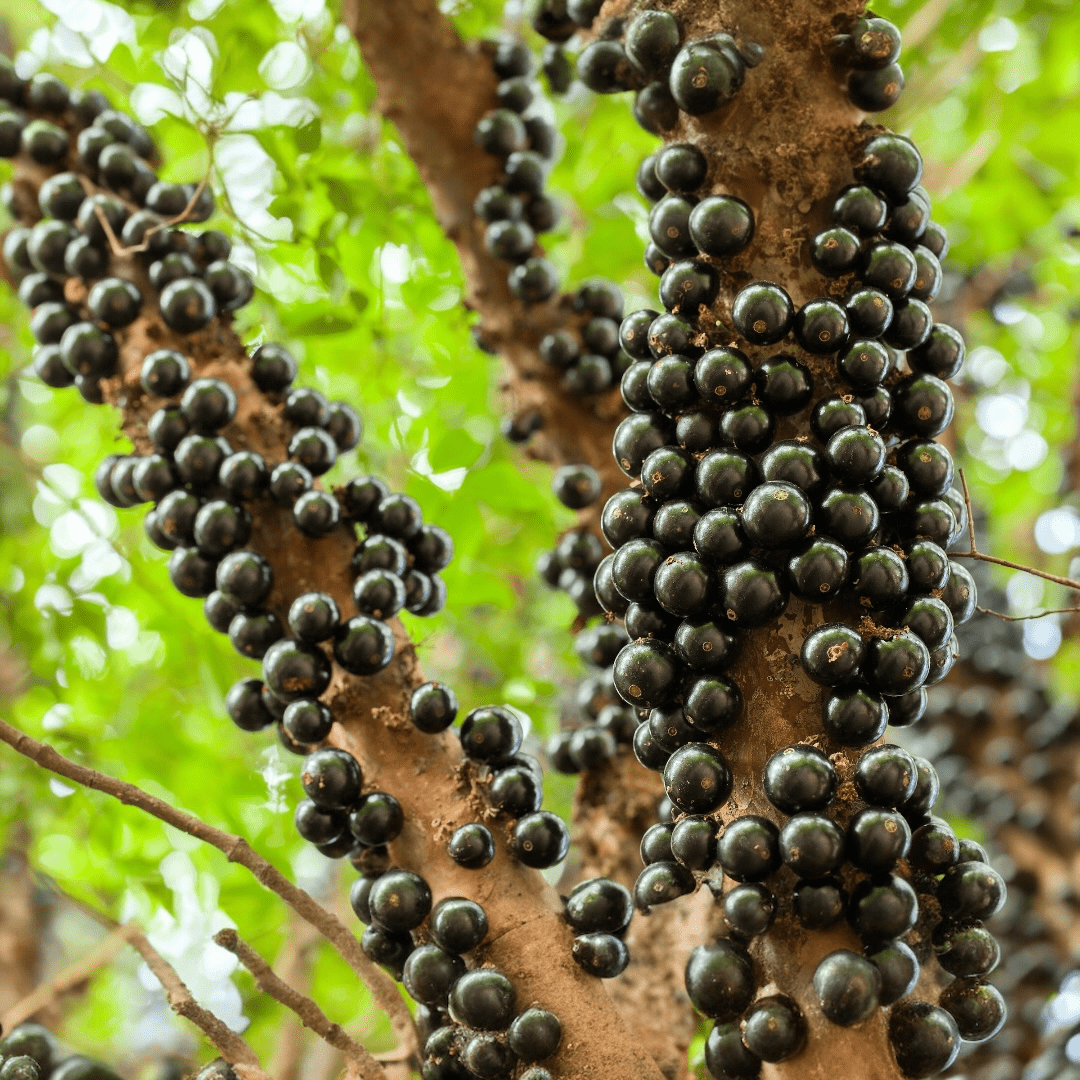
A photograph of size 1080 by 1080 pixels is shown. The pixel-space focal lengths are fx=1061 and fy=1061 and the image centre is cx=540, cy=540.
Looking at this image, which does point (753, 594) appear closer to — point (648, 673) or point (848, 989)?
point (648, 673)

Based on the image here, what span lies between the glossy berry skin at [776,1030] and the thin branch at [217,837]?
21.8 inches

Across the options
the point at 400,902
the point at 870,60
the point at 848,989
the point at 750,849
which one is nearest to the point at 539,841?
the point at 400,902

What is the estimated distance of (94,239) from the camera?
2.10m

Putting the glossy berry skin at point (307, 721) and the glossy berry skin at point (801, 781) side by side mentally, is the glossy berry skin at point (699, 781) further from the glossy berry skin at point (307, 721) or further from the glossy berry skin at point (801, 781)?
the glossy berry skin at point (307, 721)

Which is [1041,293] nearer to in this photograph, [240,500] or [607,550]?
[607,550]

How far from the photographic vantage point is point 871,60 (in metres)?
1.57

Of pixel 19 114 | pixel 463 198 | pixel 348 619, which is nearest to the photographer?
pixel 348 619

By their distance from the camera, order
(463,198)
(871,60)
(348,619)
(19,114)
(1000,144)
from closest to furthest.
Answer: (871,60) < (348,619) < (19,114) < (463,198) < (1000,144)

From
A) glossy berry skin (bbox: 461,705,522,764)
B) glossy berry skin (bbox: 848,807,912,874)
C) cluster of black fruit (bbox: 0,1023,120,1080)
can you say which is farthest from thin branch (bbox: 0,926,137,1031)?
glossy berry skin (bbox: 848,807,912,874)

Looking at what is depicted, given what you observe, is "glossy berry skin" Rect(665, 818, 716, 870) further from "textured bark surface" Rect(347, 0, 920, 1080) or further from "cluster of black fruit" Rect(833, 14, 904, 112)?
"cluster of black fruit" Rect(833, 14, 904, 112)

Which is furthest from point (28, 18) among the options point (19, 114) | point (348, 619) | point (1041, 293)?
point (1041, 293)

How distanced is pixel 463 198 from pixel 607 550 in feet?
2.84

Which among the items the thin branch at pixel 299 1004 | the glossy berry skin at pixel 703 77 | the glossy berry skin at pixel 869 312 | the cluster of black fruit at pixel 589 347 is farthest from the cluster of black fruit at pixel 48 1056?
the glossy berry skin at pixel 703 77

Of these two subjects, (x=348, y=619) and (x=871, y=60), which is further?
(x=348, y=619)
